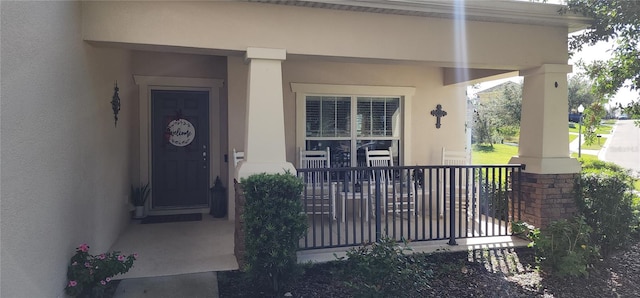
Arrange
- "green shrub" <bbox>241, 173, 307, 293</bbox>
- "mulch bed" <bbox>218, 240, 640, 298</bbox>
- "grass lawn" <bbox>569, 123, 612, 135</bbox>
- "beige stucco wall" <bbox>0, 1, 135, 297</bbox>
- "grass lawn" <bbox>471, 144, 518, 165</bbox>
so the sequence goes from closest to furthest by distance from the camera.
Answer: "beige stucco wall" <bbox>0, 1, 135, 297</bbox> < "green shrub" <bbox>241, 173, 307, 293</bbox> < "mulch bed" <bbox>218, 240, 640, 298</bbox> < "grass lawn" <bbox>569, 123, 612, 135</bbox> < "grass lawn" <bbox>471, 144, 518, 165</bbox>

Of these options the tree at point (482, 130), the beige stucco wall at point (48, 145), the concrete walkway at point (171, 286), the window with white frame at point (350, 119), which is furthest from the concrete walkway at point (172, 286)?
the tree at point (482, 130)

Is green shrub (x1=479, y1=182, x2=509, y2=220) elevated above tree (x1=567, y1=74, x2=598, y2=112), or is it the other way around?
tree (x1=567, y1=74, x2=598, y2=112)

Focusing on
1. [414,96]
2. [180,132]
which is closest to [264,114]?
[180,132]

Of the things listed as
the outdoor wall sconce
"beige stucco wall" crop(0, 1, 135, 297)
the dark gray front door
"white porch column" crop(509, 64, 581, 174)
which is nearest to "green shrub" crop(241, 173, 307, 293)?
"beige stucco wall" crop(0, 1, 135, 297)

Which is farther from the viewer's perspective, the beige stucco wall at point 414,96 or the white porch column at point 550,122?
the beige stucco wall at point 414,96

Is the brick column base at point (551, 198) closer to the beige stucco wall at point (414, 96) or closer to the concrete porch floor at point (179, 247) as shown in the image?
the beige stucco wall at point (414, 96)

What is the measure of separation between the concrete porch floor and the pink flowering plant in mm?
553

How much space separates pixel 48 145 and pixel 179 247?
2.21m

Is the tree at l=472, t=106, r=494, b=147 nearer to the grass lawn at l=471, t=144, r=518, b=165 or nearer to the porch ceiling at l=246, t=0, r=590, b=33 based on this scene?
the grass lawn at l=471, t=144, r=518, b=165

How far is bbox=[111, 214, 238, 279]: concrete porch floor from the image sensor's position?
3973mm

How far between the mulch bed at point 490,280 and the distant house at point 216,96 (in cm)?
89

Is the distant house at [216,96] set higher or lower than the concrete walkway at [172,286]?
higher

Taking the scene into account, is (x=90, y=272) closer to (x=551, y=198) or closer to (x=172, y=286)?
(x=172, y=286)

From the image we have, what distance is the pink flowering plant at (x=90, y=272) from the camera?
304 cm
